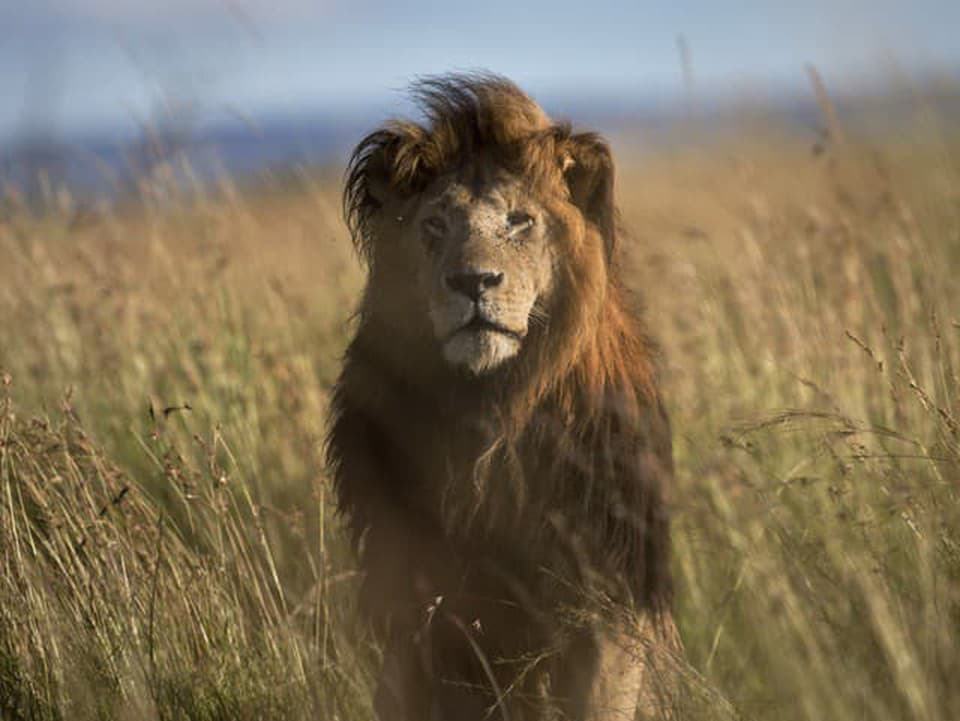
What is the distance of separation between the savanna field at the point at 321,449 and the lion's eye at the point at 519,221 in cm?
77

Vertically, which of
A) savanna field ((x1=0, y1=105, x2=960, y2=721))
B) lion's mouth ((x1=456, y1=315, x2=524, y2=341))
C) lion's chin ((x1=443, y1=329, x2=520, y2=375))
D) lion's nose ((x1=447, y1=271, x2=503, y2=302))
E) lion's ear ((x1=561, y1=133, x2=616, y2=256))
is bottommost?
→ savanna field ((x1=0, y1=105, x2=960, y2=721))

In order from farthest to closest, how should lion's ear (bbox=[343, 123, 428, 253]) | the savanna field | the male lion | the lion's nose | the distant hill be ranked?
the distant hill
lion's ear (bbox=[343, 123, 428, 253])
the male lion
the lion's nose
the savanna field

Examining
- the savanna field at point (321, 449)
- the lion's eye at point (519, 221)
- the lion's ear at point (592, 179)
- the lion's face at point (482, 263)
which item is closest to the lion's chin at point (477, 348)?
the lion's face at point (482, 263)

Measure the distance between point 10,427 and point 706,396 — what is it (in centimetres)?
291

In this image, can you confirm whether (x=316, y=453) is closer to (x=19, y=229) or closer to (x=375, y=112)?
(x=375, y=112)

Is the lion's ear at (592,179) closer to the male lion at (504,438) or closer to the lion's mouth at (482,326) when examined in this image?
the male lion at (504,438)

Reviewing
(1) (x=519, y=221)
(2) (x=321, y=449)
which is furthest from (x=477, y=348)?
(2) (x=321, y=449)

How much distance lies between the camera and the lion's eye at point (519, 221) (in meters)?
3.75

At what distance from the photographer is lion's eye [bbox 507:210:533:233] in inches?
148

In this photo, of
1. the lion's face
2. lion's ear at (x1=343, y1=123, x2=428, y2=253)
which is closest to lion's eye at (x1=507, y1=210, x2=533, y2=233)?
the lion's face

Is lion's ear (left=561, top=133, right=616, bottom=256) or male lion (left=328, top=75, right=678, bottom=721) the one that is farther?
lion's ear (left=561, top=133, right=616, bottom=256)

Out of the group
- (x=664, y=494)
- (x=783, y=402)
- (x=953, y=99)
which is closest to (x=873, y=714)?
(x=664, y=494)

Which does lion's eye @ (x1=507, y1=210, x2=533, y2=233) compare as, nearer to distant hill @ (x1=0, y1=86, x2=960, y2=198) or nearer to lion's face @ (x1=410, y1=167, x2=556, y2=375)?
lion's face @ (x1=410, y1=167, x2=556, y2=375)

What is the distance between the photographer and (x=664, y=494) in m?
3.83
